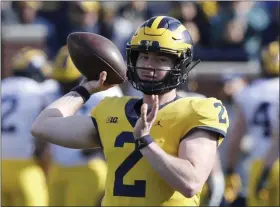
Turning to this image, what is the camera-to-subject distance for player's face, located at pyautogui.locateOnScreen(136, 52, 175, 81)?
4176 mm

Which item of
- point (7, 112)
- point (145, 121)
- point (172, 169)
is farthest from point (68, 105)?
point (7, 112)

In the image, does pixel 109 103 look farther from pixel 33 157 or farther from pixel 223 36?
pixel 223 36

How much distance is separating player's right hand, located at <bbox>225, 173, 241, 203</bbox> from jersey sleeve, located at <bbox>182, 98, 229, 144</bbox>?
3543 mm

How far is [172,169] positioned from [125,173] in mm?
322

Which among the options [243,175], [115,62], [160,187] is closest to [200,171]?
[160,187]

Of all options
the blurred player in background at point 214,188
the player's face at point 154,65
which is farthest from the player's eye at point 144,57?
the blurred player in background at point 214,188

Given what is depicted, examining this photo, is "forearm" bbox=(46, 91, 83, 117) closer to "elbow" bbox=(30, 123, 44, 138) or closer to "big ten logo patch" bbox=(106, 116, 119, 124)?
"elbow" bbox=(30, 123, 44, 138)

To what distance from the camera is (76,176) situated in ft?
24.0

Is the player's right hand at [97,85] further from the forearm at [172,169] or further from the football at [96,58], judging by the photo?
the forearm at [172,169]

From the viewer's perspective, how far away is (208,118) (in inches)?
160

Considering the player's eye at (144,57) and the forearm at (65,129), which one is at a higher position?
the player's eye at (144,57)

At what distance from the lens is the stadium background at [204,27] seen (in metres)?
10.4

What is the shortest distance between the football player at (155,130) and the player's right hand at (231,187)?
135 inches

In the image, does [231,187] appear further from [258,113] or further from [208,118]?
[208,118]
